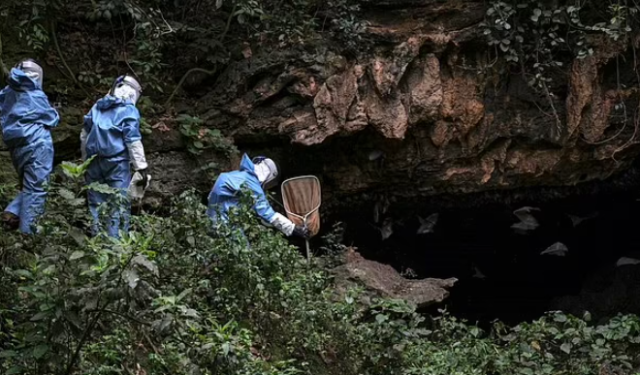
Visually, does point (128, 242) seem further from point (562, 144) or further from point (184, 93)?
point (562, 144)

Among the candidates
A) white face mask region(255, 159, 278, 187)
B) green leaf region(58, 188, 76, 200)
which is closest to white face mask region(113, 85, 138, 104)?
white face mask region(255, 159, 278, 187)

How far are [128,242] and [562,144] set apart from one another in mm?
6655

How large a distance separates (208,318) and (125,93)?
251 cm

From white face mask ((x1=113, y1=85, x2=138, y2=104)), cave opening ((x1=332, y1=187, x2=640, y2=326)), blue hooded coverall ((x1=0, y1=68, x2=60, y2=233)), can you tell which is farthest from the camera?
cave opening ((x1=332, y1=187, x2=640, y2=326))

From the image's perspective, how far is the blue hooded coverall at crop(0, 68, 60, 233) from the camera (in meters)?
6.19

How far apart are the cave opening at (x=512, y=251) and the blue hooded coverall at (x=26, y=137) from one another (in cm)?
416

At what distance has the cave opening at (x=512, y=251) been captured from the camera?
9242mm

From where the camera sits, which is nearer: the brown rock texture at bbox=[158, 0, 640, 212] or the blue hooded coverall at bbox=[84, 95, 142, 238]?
the blue hooded coverall at bbox=[84, 95, 142, 238]

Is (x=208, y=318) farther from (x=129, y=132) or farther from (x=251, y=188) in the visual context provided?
(x=129, y=132)

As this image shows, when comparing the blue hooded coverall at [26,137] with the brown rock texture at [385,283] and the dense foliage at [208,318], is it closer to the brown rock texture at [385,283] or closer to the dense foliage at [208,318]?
the dense foliage at [208,318]

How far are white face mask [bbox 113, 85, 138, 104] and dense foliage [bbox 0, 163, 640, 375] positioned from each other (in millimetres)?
824

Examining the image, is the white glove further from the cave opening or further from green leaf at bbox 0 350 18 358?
the cave opening

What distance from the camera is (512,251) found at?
1017 cm

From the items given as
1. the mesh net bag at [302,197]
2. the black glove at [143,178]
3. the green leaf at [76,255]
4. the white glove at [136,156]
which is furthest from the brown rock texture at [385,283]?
the green leaf at [76,255]
